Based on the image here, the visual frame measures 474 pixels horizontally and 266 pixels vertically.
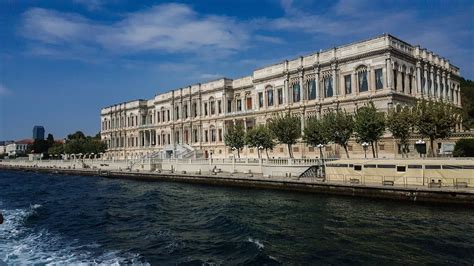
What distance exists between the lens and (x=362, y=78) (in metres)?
47.8

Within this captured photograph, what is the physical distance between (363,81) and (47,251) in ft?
133

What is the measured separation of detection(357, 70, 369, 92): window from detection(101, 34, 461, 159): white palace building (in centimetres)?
4

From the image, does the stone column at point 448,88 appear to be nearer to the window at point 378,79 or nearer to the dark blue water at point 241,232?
the window at point 378,79

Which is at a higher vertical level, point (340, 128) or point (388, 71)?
point (388, 71)

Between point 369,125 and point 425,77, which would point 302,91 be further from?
point 369,125

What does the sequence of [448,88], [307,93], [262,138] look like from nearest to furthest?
[262,138]
[307,93]
[448,88]

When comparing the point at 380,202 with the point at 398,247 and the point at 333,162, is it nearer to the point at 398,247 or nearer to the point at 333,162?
the point at 333,162

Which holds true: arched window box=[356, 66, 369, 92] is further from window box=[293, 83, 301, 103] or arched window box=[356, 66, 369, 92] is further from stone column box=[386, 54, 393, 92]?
window box=[293, 83, 301, 103]

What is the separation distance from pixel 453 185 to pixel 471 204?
2.65m

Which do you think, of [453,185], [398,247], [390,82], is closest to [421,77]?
[390,82]

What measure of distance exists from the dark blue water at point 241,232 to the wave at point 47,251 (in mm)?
41

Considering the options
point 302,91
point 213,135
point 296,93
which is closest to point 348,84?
point 302,91

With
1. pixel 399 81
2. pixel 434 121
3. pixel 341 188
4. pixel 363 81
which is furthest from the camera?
pixel 363 81

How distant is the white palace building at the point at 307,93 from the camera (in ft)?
152
